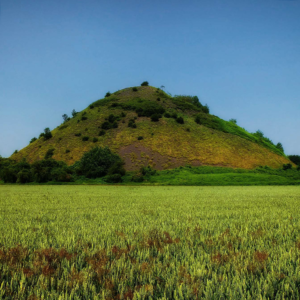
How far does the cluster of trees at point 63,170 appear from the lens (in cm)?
4012

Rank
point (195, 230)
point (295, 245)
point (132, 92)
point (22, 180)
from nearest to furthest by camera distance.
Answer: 1. point (295, 245)
2. point (195, 230)
3. point (22, 180)
4. point (132, 92)

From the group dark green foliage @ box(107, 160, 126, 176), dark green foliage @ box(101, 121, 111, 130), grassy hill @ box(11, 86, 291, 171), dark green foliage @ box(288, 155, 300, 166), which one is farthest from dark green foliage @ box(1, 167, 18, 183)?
dark green foliage @ box(288, 155, 300, 166)

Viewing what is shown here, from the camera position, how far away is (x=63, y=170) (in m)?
42.8

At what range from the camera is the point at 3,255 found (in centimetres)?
267

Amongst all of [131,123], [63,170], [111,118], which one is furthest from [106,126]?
[63,170]

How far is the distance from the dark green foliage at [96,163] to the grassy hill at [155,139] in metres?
10.4

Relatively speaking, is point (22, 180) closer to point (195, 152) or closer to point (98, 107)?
point (195, 152)

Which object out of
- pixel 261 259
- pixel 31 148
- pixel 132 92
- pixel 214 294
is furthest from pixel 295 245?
pixel 132 92

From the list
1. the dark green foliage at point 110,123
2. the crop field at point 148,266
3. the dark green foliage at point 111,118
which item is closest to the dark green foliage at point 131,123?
the dark green foliage at point 110,123

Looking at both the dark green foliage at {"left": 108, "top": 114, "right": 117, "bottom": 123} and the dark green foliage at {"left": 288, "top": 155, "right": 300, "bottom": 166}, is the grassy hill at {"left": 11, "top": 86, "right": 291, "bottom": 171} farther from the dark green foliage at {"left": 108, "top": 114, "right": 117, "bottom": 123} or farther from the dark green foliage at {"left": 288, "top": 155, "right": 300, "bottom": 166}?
the dark green foliage at {"left": 288, "top": 155, "right": 300, "bottom": 166}

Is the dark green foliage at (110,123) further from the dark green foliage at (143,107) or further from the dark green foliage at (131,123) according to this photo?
the dark green foliage at (143,107)

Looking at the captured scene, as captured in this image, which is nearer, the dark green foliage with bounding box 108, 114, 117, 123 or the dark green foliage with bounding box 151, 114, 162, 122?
the dark green foliage with bounding box 151, 114, 162, 122

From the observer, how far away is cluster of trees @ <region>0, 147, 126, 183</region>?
40.1m

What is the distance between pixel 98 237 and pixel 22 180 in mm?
41068
